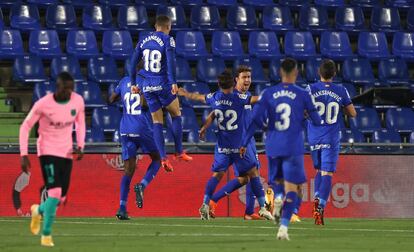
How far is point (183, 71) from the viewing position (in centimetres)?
2369

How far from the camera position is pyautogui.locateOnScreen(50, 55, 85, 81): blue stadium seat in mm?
23109

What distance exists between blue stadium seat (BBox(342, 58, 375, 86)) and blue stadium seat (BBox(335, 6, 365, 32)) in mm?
1644

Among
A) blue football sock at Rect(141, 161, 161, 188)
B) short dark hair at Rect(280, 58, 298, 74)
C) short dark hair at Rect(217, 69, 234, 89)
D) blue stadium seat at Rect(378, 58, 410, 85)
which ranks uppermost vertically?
blue stadium seat at Rect(378, 58, 410, 85)

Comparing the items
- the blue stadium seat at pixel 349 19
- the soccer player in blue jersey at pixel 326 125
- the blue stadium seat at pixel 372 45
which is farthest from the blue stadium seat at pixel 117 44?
the soccer player in blue jersey at pixel 326 125

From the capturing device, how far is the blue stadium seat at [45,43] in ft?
77.8

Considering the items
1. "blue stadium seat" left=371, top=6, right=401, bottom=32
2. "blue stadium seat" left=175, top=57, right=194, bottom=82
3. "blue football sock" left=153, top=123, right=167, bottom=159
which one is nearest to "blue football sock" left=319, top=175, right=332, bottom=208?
"blue football sock" left=153, top=123, right=167, bottom=159

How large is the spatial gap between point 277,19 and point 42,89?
639cm

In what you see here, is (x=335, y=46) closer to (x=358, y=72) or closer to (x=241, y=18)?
(x=358, y=72)

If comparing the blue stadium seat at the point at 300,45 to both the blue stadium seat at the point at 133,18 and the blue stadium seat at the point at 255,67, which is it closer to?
the blue stadium seat at the point at 255,67

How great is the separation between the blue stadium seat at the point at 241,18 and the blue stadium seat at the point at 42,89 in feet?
17.3

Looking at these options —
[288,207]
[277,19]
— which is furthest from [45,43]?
[288,207]

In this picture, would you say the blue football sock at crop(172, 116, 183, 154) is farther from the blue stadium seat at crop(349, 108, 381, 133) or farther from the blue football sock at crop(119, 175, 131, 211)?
the blue stadium seat at crop(349, 108, 381, 133)

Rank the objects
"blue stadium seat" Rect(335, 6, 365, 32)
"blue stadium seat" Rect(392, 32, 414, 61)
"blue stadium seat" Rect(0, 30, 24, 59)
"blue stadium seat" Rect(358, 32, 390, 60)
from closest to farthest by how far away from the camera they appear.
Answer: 1. "blue stadium seat" Rect(0, 30, 24, 59)
2. "blue stadium seat" Rect(358, 32, 390, 60)
3. "blue stadium seat" Rect(392, 32, 414, 61)
4. "blue stadium seat" Rect(335, 6, 365, 32)

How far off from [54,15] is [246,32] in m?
4.33
